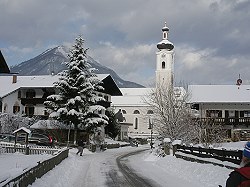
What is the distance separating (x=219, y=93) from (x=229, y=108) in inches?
142

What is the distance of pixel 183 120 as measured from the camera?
122ft

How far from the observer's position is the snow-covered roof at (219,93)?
191ft

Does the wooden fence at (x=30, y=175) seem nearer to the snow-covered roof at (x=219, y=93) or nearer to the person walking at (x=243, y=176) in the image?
the person walking at (x=243, y=176)

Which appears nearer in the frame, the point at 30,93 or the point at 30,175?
the point at 30,175

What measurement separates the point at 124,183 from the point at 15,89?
156ft

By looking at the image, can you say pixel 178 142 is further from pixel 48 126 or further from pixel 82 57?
pixel 48 126

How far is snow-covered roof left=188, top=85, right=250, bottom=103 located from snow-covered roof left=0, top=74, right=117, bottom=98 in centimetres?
1455

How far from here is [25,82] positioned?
211ft

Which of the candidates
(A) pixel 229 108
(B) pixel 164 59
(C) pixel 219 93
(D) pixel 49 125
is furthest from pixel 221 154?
(B) pixel 164 59

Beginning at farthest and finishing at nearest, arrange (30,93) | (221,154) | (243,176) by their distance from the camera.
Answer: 1. (30,93)
2. (221,154)
3. (243,176)

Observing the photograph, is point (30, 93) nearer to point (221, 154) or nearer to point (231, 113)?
point (231, 113)

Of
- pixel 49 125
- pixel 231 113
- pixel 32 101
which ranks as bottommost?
pixel 49 125

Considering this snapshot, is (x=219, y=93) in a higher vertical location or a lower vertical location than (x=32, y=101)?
higher

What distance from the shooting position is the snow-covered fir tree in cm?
4384
